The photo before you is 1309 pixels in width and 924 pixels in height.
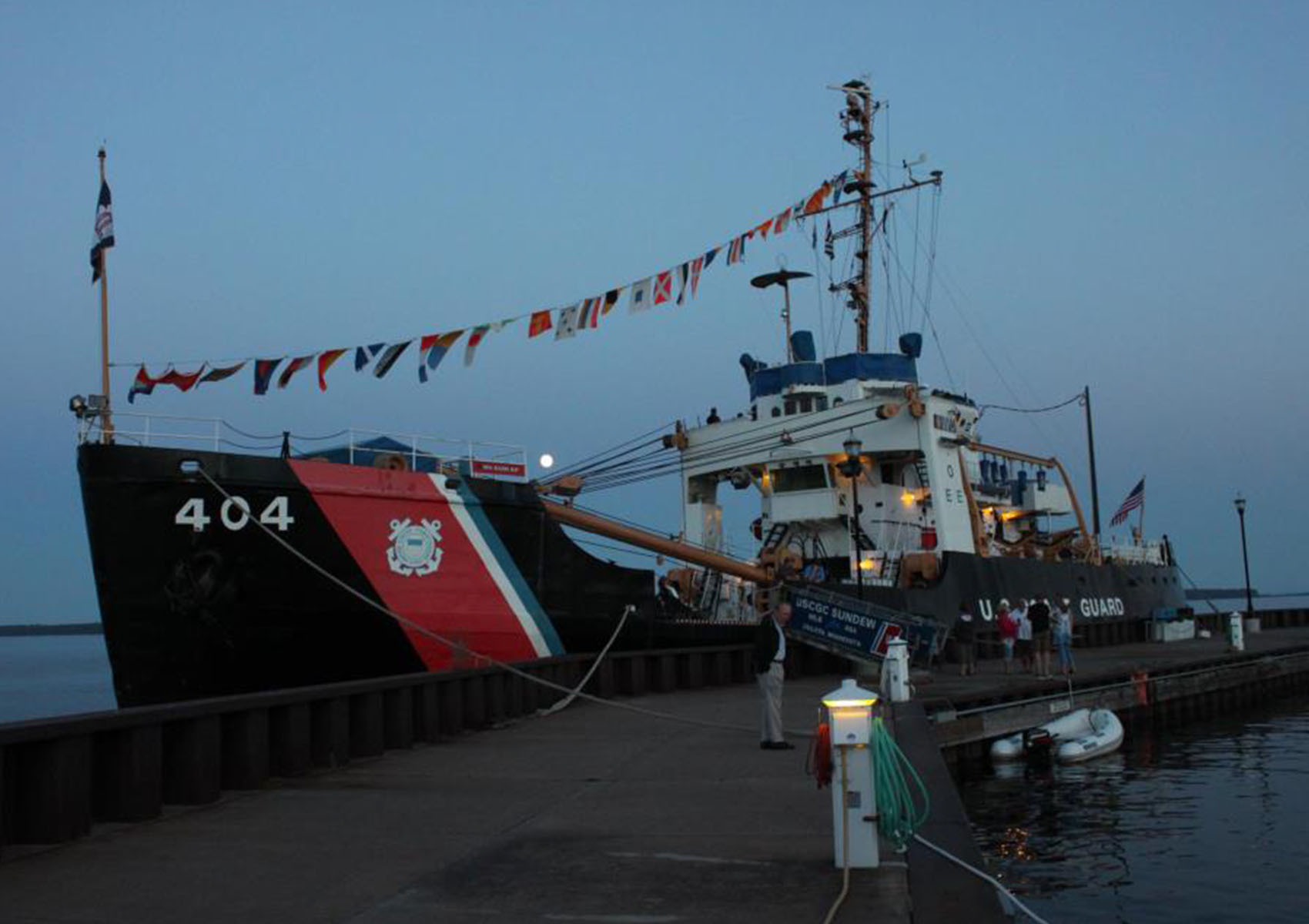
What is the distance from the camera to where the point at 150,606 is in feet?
50.3

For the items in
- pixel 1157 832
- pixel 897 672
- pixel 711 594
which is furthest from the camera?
pixel 711 594

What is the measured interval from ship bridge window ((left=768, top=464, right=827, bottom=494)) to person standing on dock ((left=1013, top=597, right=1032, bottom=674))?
5552 mm

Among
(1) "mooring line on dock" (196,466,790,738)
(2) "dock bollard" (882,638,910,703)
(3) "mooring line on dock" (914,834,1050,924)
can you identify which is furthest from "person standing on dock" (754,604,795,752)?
(3) "mooring line on dock" (914,834,1050,924)

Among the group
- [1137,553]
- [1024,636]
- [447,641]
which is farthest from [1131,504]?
[447,641]

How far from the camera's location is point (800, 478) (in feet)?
94.5

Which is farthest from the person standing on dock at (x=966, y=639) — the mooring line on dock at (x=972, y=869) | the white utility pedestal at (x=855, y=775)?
the white utility pedestal at (x=855, y=775)

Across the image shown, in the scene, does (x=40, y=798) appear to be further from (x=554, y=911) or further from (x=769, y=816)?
(x=769, y=816)

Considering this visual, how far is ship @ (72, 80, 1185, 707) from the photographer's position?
15.4 meters

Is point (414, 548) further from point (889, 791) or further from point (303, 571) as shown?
point (889, 791)

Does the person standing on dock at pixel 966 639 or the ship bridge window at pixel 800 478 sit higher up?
the ship bridge window at pixel 800 478

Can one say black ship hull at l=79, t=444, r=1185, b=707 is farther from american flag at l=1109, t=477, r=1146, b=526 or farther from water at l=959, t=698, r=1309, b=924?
american flag at l=1109, t=477, r=1146, b=526

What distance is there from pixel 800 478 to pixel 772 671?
1751cm

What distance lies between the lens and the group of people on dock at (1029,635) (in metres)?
22.1

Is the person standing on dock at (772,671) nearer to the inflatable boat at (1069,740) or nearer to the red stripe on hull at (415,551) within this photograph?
the red stripe on hull at (415,551)
